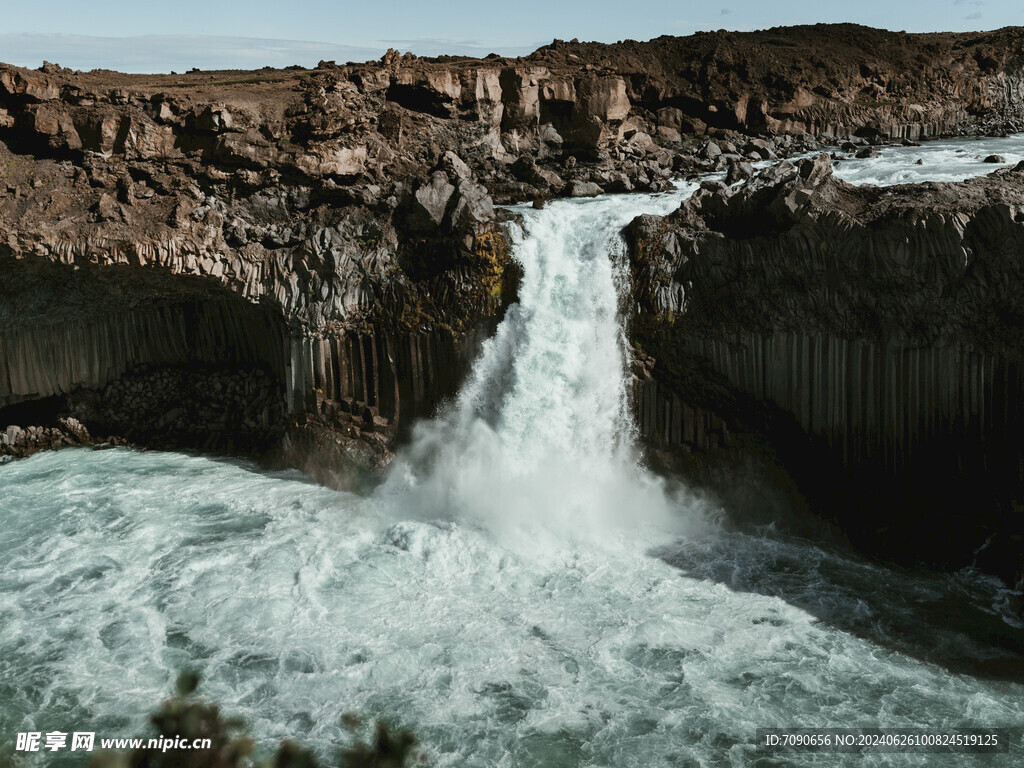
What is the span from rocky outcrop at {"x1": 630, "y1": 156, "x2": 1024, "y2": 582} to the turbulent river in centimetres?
97

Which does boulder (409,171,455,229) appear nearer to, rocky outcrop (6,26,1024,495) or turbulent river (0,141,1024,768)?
rocky outcrop (6,26,1024,495)

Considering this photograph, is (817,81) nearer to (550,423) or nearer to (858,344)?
(858,344)

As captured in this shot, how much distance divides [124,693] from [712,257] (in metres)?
13.0

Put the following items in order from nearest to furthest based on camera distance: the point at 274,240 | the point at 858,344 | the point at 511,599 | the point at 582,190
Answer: the point at 511,599 < the point at 858,344 < the point at 274,240 < the point at 582,190

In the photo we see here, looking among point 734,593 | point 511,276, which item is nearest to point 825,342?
point 734,593

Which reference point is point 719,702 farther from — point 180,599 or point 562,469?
point 180,599

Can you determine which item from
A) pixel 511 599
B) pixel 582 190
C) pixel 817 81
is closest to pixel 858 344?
pixel 511 599

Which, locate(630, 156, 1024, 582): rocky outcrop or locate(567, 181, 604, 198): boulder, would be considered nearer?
locate(630, 156, 1024, 582): rocky outcrop

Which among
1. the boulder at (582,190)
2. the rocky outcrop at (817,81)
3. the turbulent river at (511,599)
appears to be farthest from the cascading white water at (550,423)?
the rocky outcrop at (817,81)

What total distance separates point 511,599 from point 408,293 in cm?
748

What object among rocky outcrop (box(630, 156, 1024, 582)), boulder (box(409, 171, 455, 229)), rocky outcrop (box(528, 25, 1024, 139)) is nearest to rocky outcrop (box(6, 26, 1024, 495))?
boulder (box(409, 171, 455, 229))

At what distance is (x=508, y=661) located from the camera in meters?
13.4

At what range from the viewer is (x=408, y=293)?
64.1 ft

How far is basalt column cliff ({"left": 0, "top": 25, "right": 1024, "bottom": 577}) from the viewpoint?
16027mm
